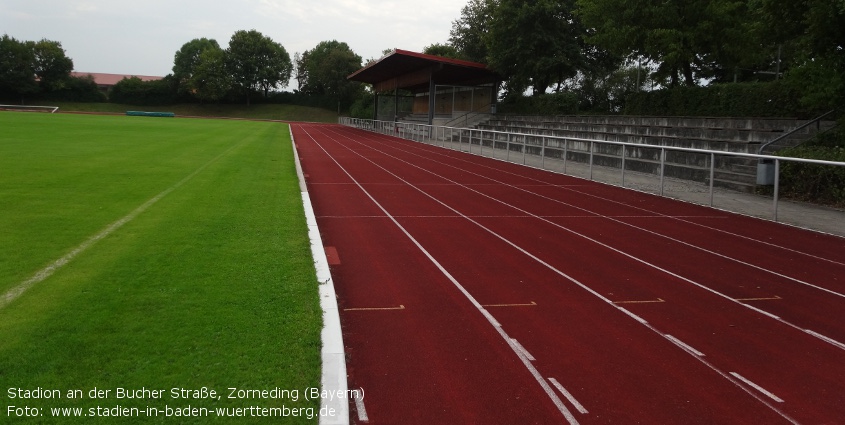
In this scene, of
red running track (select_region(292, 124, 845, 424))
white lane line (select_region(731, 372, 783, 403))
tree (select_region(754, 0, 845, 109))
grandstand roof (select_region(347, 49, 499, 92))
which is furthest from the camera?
grandstand roof (select_region(347, 49, 499, 92))

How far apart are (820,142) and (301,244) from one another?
45.5ft

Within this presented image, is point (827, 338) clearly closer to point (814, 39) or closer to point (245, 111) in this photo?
point (814, 39)

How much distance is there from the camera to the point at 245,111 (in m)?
91.9

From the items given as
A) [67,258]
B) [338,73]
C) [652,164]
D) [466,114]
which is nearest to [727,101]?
[652,164]

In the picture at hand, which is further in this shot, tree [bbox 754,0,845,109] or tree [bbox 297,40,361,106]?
tree [bbox 297,40,361,106]

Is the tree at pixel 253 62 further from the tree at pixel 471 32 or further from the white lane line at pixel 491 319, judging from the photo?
the white lane line at pixel 491 319

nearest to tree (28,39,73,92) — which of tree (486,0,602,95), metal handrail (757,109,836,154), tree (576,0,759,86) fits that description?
tree (486,0,602,95)

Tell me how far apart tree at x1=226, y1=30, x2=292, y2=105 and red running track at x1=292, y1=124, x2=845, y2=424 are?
9019 cm

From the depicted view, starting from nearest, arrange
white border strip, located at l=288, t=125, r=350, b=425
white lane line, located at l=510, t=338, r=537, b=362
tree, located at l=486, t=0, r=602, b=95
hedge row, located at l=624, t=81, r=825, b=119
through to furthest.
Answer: white border strip, located at l=288, t=125, r=350, b=425 < white lane line, located at l=510, t=338, r=537, b=362 < hedge row, located at l=624, t=81, r=825, b=119 < tree, located at l=486, t=0, r=602, b=95

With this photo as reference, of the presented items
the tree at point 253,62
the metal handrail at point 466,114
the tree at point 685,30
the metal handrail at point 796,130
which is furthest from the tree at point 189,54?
the metal handrail at point 796,130

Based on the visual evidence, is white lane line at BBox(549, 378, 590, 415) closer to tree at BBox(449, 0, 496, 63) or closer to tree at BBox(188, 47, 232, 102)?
tree at BBox(449, 0, 496, 63)

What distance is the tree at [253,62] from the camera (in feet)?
314

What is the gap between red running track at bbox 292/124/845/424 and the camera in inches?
157

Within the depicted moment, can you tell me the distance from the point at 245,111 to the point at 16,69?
92.4 ft
